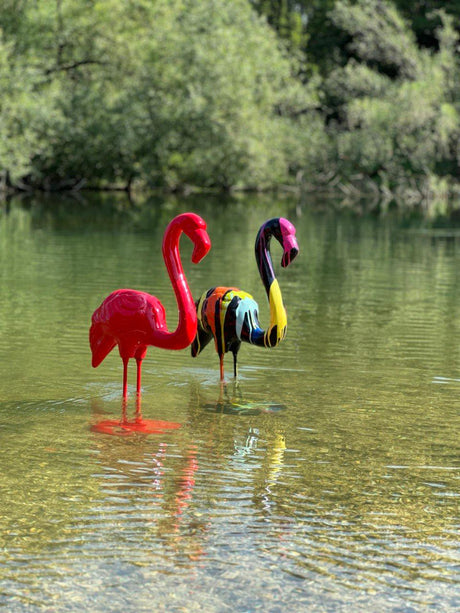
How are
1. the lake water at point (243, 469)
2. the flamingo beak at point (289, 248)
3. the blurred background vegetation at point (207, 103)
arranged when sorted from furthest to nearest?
the blurred background vegetation at point (207, 103) < the flamingo beak at point (289, 248) < the lake water at point (243, 469)

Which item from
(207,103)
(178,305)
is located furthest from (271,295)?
(207,103)

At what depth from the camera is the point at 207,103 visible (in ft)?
137

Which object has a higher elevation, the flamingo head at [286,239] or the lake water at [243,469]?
the flamingo head at [286,239]

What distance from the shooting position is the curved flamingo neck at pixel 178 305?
7.23 meters

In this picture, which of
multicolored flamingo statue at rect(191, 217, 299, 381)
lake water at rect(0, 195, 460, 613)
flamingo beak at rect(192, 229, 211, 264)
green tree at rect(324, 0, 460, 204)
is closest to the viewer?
lake water at rect(0, 195, 460, 613)

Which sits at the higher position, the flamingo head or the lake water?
the flamingo head

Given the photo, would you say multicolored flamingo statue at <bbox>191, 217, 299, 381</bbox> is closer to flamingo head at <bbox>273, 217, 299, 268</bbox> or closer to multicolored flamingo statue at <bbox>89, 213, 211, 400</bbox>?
flamingo head at <bbox>273, 217, 299, 268</bbox>

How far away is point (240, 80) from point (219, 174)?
4627mm

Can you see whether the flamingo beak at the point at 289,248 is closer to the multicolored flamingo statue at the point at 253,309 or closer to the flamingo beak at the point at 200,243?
the multicolored flamingo statue at the point at 253,309

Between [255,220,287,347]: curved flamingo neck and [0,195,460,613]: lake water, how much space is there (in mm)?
531

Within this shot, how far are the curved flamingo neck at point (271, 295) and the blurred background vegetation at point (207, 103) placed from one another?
30879 millimetres

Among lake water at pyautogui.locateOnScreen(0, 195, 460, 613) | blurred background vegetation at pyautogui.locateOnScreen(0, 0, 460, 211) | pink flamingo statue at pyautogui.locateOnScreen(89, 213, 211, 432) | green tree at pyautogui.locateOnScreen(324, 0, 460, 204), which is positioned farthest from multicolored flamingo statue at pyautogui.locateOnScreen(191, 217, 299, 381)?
green tree at pyautogui.locateOnScreen(324, 0, 460, 204)

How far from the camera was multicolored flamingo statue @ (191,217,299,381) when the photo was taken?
761 cm

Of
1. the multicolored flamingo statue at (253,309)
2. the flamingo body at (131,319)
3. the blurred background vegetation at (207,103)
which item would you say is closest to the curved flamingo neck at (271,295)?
the multicolored flamingo statue at (253,309)
